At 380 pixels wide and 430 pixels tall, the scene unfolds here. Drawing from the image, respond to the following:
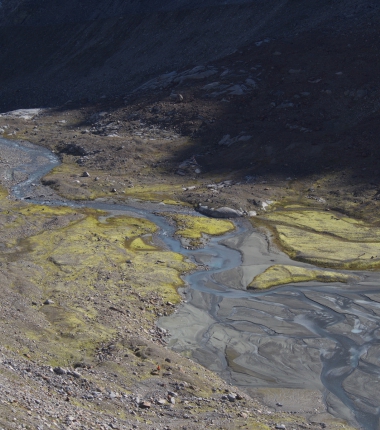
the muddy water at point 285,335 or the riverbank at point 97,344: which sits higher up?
the riverbank at point 97,344

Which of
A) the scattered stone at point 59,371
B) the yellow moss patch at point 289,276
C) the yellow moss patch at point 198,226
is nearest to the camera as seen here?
the scattered stone at point 59,371

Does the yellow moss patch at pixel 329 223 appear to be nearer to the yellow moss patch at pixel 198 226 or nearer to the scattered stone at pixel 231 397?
the yellow moss patch at pixel 198 226

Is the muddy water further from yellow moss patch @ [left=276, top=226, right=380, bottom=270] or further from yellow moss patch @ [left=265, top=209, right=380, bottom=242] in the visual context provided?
yellow moss patch @ [left=265, top=209, right=380, bottom=242]

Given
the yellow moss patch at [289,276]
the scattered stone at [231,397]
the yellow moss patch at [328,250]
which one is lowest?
the yellow moss patch at [328,250]

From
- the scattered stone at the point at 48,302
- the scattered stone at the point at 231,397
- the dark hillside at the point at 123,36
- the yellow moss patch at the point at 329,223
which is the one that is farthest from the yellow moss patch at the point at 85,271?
the dark hillside at the point at 123,36

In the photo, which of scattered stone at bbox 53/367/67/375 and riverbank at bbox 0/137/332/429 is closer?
riverbank at bbox 0/137/332/429

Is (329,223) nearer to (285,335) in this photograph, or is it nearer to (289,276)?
(289,276)

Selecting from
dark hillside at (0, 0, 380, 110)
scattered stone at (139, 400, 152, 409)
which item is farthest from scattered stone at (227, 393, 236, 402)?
dark hillside at (0, 0, 380, 110)

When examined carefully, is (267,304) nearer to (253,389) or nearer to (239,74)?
(253,389)
